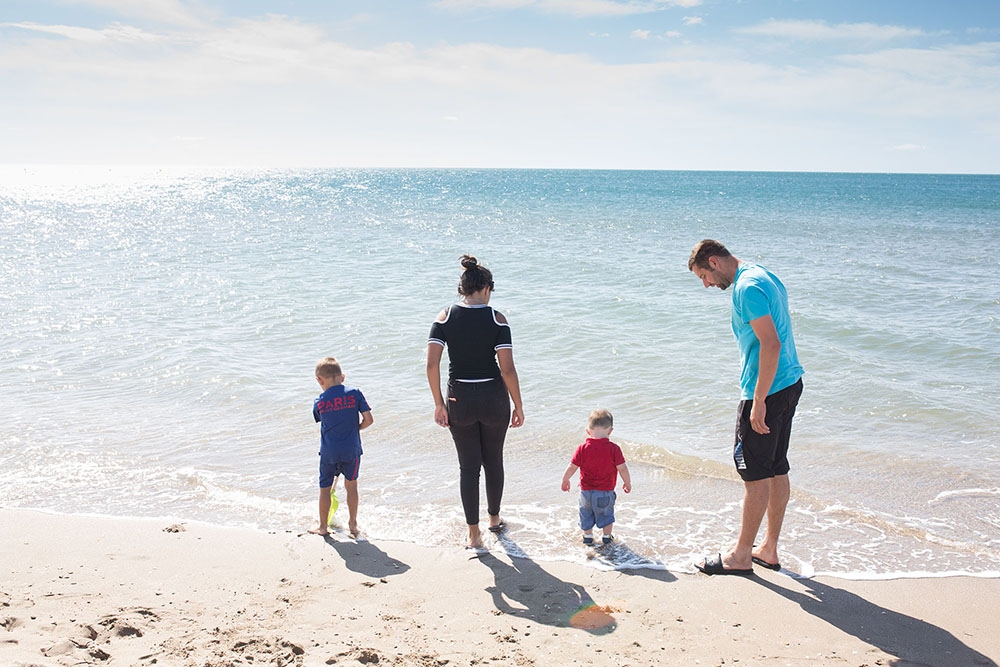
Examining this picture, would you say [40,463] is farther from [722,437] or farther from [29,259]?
[29,259]

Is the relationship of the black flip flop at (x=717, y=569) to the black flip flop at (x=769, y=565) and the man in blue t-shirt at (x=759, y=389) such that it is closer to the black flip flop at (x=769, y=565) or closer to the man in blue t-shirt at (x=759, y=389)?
the man in blue t-shirt at (x=759, y=389)

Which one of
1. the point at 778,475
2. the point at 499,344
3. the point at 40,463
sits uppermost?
the point at 499,344

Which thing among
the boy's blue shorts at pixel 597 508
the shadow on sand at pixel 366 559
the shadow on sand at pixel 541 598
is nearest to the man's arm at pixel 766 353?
the boy's blue shorts at pixel 597 508

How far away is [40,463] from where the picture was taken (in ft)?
20.6

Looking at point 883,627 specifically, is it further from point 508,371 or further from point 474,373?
point 474,373

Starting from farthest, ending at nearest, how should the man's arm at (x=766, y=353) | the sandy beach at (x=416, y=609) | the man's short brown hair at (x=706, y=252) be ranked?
1. the man's short brown hair at (x=706, y=252)
2. the man's arm at (x=766, y=353)
3. the sandy beach at (x=416, y=609)

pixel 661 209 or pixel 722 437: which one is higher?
pixel 661 209

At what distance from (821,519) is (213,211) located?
4162 cm

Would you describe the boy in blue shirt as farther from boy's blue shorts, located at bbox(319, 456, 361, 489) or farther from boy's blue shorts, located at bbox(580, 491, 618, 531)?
boy's blue shorts, located at bbox(580, 491, 618, 531)

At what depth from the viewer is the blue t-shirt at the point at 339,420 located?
496 centimetres

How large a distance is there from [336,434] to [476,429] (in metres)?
0.95

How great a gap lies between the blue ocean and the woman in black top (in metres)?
0.68

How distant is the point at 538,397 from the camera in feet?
27.6

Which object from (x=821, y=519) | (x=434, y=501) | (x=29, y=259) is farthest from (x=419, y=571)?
(x=29, y=259)
